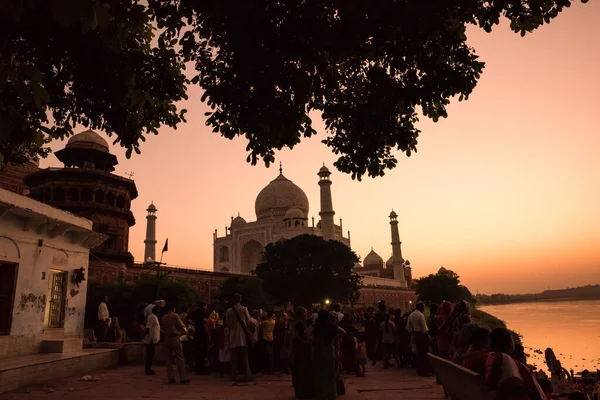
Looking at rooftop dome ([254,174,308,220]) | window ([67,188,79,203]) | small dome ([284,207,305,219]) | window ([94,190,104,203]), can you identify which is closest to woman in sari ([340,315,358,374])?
window ([94,190,104,203])

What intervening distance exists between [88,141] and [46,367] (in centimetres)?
1960

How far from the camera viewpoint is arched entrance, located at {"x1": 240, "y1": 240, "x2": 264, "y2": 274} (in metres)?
48.8

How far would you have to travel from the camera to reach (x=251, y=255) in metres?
49.9

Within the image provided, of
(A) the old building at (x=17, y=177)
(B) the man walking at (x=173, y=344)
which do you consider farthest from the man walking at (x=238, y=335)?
(A) the old building at (x=17, y=177)

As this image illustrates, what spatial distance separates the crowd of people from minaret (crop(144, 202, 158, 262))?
33.1 meters

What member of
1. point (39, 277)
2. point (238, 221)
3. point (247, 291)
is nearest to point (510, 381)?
point (39, 277)

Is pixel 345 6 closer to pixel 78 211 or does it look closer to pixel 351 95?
pixel 351 95

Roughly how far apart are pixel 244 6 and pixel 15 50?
7.30 feet

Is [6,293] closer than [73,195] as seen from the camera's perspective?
Yes

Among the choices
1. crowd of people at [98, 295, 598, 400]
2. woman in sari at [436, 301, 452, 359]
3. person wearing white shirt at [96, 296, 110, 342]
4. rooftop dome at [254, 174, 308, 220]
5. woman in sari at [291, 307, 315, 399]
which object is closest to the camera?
crowd of people at [98, 295, 598, 400]

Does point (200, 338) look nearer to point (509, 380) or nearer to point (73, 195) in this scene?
point (509, 380)

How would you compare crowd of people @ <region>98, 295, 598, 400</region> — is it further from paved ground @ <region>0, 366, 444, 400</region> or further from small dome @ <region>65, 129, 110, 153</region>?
small dome @ <region>65, 129, 110, 153</region>

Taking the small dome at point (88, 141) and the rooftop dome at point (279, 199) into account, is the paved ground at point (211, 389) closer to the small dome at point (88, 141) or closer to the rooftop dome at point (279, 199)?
the small dome at point (88, 141)

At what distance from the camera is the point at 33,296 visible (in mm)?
9727
